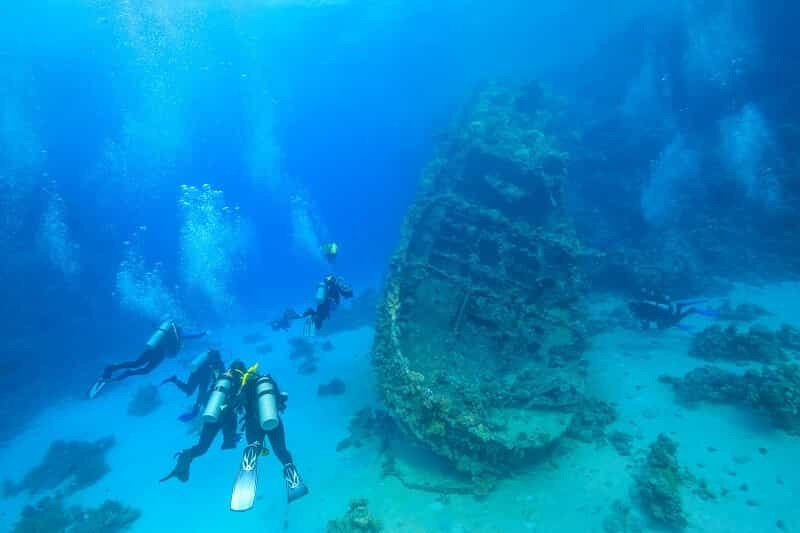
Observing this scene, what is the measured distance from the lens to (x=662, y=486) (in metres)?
6.55

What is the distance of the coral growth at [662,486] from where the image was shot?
6387mm

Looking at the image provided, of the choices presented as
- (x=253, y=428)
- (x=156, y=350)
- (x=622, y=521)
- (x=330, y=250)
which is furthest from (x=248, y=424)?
(x=622, y=521)

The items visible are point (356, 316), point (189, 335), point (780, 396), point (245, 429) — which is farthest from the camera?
point (356, 316)

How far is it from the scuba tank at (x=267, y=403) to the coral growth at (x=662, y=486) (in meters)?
6.26

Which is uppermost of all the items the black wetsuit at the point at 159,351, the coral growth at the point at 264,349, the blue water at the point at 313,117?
the blue water at the point at 313,117

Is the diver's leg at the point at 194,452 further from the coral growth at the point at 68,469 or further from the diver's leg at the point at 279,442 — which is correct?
the coral growth at the point at 68,469

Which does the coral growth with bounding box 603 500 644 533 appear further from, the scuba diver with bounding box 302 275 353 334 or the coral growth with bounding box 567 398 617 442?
the scuba diver with bounding box 302 275 353 334

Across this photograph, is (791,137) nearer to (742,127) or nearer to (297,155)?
(742,127)

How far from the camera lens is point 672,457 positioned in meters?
7.27

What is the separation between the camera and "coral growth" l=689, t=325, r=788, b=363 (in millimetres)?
10242

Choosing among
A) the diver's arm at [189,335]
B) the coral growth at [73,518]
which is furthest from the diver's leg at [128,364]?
the coral growth at [73,518]

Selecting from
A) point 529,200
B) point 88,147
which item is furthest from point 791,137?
point 88,147

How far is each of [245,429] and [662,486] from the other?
6.95 m

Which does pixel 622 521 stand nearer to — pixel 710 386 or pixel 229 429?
pixel 710 386
